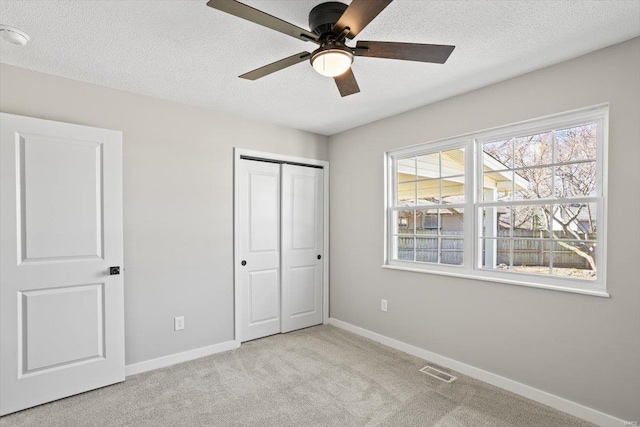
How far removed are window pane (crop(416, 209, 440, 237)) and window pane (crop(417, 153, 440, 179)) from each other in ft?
1.20

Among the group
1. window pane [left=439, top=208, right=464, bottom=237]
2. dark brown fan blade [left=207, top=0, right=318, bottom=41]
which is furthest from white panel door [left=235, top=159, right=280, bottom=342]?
dark brown fan blade [left=207, top=0, right=318, bottom=41]

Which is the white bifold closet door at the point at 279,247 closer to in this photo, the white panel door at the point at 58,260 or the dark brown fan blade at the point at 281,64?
the white panel door at the point at 58,260

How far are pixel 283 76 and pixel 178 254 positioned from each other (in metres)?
1.92

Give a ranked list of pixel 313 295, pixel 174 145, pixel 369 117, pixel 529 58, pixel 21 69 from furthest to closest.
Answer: pixel 313 295, pixel 369 117, pixel 174 145, pixel 21 69, pixel 529 58

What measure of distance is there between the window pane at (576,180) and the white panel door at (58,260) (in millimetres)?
3493

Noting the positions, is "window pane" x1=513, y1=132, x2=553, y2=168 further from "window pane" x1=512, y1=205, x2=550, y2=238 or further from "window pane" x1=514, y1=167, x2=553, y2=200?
"window pane" x1=512, y1=205, x2=550, y2=238

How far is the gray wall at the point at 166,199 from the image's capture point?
8.89 ft

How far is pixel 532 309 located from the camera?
2.52 m

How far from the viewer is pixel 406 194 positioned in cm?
361

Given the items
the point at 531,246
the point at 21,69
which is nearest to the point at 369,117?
the point at 531,246

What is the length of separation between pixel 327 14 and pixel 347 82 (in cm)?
42

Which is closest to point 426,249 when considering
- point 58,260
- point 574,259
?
point 574,259

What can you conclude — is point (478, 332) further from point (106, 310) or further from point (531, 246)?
point (106, 310)

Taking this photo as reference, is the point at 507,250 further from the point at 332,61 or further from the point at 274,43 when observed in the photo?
the point at 274,43
